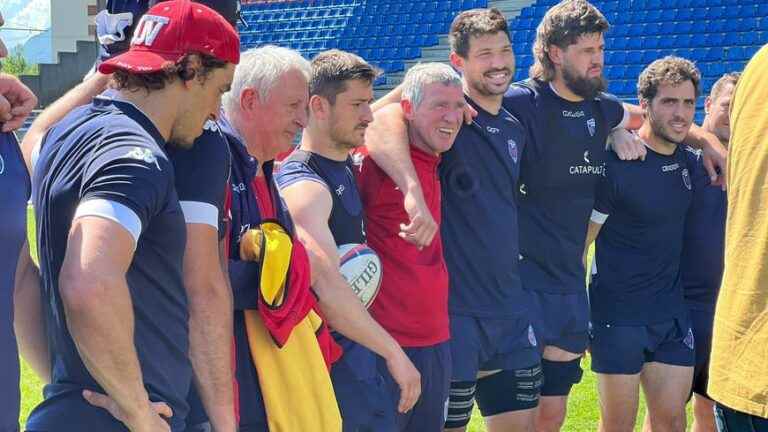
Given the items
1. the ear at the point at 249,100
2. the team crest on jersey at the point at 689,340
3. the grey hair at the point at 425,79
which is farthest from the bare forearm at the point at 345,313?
the team crest on jersey at the point at 689,340

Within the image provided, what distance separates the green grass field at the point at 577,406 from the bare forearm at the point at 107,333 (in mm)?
3886

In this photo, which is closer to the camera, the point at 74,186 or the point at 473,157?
the point at 74,186

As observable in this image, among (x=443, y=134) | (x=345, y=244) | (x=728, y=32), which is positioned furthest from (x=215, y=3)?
(x=728, y=32)

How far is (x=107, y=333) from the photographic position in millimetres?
2443

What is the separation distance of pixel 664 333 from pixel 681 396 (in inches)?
13.0

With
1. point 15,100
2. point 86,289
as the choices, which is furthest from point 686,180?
point 86,289

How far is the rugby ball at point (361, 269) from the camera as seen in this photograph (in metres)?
4.05

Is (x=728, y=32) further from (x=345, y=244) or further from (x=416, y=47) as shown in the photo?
(x=345, y=244)

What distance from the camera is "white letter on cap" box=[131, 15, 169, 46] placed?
2.78 meters

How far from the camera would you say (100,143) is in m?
2.56

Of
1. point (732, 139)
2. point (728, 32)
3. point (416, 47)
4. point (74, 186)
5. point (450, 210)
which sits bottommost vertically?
point (416, 47)

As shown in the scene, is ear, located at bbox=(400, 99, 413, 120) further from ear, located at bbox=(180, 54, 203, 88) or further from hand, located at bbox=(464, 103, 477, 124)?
ear, located at bbox=(180, 54, 203, 88)

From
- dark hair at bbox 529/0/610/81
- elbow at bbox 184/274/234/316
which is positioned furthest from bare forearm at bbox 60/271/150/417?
dark hair at bbox 529/0/610/81

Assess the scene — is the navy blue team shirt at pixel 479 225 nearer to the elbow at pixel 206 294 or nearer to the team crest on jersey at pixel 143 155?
the elbow at pixel 206 294
